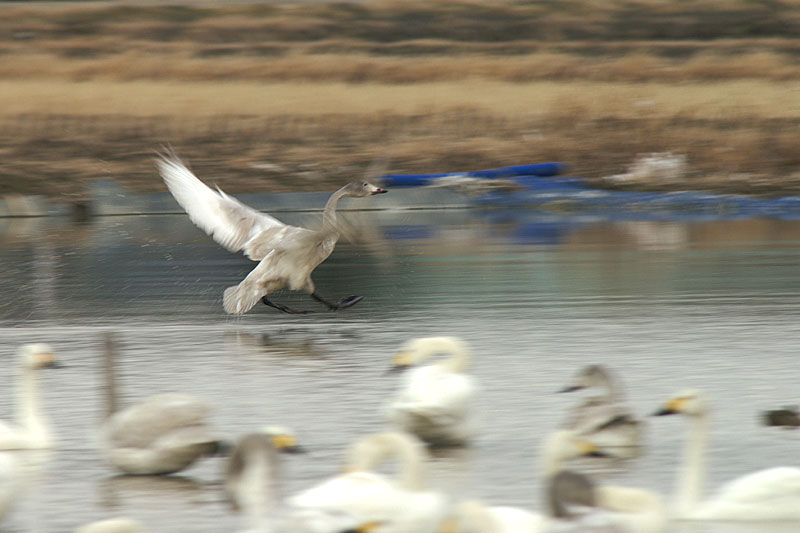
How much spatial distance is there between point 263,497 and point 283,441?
877 mm

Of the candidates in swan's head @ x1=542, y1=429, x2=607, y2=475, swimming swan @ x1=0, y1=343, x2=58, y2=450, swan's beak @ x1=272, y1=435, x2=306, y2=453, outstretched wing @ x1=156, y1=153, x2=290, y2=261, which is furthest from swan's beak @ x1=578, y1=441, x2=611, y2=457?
outstretched wing @ x1=156, y1=153, x2=290, y2=261

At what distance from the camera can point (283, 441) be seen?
6.20 meters

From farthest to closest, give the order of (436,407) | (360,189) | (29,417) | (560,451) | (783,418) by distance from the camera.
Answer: (360,189)
(29,417)
(783,418)
(436,407)
(560,451)

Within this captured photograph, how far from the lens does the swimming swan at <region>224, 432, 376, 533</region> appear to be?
201 inches

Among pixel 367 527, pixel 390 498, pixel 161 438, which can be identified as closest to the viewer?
pixel 367 527

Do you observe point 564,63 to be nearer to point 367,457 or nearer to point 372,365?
point 372,365

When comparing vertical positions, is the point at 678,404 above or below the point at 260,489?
above

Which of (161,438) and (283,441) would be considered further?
(161,438)

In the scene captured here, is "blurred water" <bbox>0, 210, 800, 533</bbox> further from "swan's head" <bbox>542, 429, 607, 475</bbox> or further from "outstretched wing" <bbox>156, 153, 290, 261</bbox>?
"outstretched wing" <bbox>156, 153, 290, 261</bbox>

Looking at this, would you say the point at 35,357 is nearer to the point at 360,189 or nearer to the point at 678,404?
the point at 678,404

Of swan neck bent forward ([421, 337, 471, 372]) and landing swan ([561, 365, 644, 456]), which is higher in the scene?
swan neck bent forward ([421, 337, 471, 372])

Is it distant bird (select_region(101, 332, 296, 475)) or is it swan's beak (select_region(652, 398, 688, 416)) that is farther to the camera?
distant bird (select_region(101, 332, 296, 475))

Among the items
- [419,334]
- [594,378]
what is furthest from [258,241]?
[594,378]

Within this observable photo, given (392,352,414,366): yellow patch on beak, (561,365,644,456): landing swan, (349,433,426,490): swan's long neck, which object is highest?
(392,352,414,366): yellow patch on beak
